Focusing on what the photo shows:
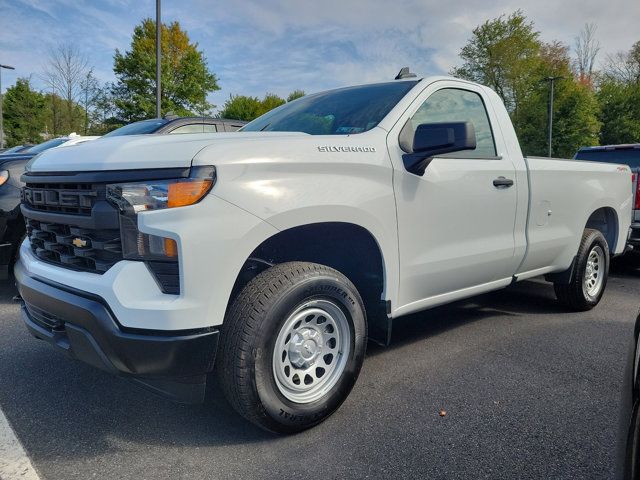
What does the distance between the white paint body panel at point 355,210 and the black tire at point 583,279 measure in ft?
1.02

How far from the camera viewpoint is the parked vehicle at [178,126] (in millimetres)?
7117

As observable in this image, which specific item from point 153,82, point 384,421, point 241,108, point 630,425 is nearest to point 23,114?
point 153,82

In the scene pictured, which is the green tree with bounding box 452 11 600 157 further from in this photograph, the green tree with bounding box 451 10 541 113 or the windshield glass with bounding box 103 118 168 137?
the windshield glass with bounding box 103 118 168 137

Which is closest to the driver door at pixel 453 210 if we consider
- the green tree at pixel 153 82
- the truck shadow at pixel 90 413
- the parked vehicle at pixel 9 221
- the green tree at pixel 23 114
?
the truck shadow at pixel 90 413

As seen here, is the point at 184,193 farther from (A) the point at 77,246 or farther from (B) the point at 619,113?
(B) the point at 619,113

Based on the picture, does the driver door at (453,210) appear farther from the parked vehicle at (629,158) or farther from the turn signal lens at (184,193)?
the parked vehicle at (629,158)

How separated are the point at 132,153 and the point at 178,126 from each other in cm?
526

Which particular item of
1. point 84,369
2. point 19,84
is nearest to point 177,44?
point 19,84

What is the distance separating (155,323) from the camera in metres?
2.13

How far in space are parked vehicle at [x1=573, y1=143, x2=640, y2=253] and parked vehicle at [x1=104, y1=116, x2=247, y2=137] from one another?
215 inches

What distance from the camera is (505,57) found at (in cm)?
4056

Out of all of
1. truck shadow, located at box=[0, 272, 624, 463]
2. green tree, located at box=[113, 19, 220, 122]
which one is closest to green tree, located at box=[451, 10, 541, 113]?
green tree, located at box=[113, 19, 220, 122]

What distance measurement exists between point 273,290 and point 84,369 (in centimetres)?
172

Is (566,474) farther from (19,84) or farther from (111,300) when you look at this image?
(19,84)
